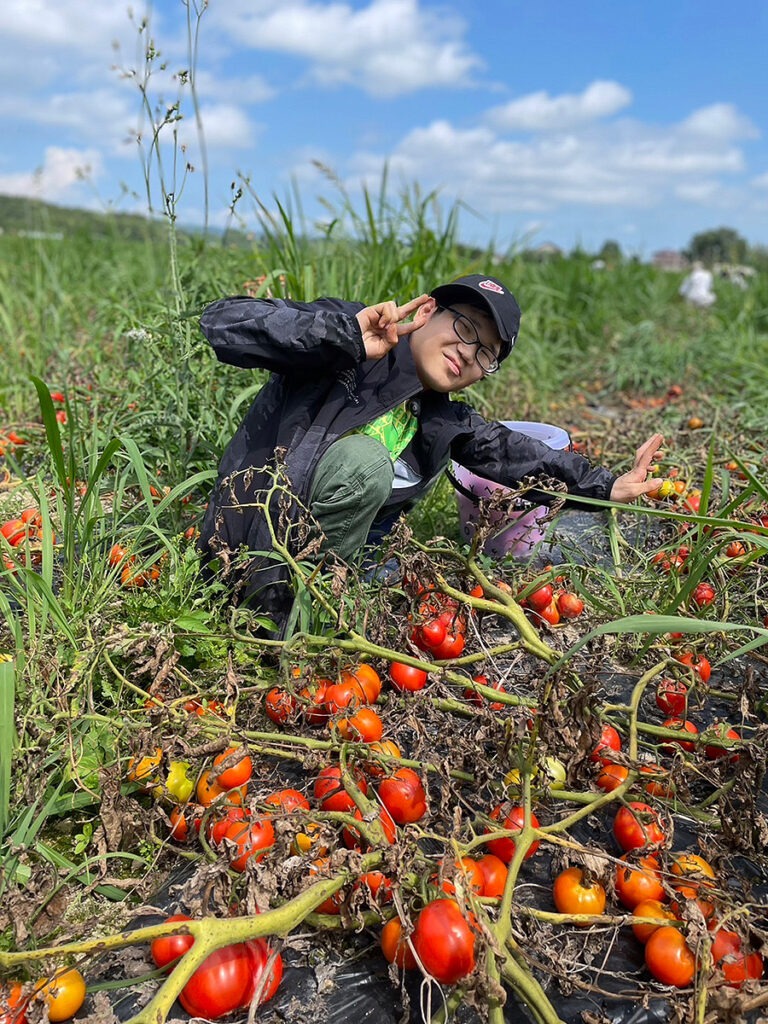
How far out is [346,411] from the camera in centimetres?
221

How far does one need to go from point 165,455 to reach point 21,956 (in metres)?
1.80

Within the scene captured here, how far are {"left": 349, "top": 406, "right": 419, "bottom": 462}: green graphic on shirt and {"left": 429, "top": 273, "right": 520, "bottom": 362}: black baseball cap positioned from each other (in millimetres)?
329

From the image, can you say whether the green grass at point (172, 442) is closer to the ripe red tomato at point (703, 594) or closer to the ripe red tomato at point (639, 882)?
the ripe red tomato at point (703, 594)

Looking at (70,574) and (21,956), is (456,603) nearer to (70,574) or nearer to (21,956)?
(70,574)

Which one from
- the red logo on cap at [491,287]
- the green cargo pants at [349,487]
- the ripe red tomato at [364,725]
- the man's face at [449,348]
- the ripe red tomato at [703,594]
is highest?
the red logo on cap at [491,287]

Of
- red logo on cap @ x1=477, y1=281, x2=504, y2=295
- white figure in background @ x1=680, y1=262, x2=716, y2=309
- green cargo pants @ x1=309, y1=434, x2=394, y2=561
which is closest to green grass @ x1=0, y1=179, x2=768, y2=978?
green cargo pants @ x1=309, y1=434, x2=394, y2=561

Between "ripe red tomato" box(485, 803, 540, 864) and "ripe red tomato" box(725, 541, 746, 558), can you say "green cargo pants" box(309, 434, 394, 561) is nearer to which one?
"ripe red tomato" box(485, 803, 540, 864)

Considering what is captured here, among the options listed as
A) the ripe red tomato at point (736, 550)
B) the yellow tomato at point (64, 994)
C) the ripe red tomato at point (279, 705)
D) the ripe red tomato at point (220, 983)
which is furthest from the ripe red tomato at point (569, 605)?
the yellow tomato at point (64, 994)

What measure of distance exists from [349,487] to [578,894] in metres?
1.12

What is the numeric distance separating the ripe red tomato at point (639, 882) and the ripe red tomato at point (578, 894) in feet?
0.14

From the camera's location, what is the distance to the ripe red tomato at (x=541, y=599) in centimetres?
223

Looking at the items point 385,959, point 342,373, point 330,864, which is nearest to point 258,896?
point 330,864

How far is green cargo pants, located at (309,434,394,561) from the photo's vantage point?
2.11m

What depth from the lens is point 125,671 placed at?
5.94 feet
